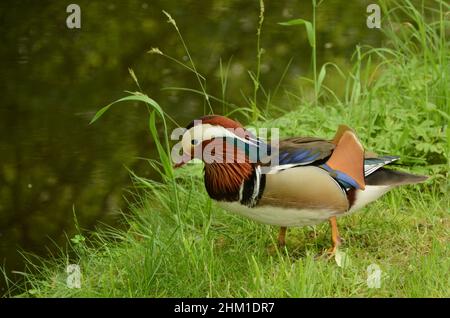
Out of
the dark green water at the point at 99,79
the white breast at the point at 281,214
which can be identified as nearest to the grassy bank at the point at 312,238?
the white breast at the point at 281,214

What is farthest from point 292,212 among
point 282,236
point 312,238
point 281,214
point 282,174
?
point 312,238

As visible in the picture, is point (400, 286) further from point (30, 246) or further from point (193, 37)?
point (193, 37)

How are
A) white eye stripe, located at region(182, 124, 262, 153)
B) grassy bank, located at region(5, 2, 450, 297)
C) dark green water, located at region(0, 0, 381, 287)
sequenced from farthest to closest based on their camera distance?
dark green water, located at region(0, 0, 381, 287) < grassy bank, located at region(5, 2, 450, 297) < white eye stripe, located at region(182, 124, 262, 153)

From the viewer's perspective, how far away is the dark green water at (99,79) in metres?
6.39

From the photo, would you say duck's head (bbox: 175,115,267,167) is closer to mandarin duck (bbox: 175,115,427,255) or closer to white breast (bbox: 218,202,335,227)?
mandarin duck (bbox: 175,115,427,255)

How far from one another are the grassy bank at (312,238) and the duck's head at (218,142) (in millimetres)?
163

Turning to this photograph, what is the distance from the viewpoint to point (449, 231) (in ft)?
13.3

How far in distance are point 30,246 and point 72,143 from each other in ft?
3.95

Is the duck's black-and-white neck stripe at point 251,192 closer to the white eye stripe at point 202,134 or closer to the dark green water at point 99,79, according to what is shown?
the white eye stripe at point 202,134

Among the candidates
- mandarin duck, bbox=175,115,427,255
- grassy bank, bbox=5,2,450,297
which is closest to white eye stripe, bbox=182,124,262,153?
mandarin duck, bbox=175,115,427,255

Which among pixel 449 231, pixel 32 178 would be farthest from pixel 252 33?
pixel 449 231

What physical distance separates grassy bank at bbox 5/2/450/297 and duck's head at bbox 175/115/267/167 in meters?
0.16

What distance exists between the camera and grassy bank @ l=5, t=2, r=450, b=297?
3557mm

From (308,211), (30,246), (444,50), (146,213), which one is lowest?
(30,246)
